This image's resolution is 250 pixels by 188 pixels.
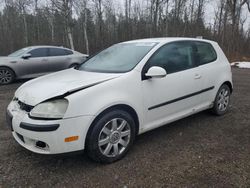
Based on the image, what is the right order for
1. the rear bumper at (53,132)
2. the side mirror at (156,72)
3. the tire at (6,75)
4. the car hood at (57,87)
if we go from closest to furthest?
1. the rear bumper at (53,132)
2. the car hood at (57,87)
3. the side mirror at (156,72)
4. the tire at (6,75)

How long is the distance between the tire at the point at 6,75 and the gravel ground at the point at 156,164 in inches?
186

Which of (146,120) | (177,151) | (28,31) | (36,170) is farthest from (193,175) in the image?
(28,31)

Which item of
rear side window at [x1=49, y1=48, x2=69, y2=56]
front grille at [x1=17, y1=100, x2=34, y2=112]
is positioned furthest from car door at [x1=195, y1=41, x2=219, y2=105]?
rear side window at [x1=49, y1=48, x2=69, y2=56]

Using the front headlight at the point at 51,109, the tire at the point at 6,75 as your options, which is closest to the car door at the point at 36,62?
the tire at the point at 6,75

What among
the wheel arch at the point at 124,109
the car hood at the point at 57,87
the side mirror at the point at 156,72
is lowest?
the wheel arch at the point at 124,109

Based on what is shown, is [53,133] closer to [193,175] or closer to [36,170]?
[36,170]

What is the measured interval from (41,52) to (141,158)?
23.0 feet

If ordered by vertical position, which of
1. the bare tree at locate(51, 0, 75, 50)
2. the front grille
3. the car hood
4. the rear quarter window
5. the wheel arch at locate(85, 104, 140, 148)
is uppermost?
the bare tree at locate(51, 0, 75, 50)

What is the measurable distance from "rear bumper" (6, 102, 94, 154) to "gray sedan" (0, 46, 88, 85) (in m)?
6.07

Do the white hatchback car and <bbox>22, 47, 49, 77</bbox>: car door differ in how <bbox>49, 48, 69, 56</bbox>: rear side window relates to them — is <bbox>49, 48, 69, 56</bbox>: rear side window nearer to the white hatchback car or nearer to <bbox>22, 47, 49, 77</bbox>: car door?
<bbox>22, 47, 49, 77</bbox>: car door

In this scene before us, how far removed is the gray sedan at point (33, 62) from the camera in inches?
309

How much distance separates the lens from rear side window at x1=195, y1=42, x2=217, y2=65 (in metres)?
3.87

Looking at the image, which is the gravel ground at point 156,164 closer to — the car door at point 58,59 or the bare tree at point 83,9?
the car door at point 58,59

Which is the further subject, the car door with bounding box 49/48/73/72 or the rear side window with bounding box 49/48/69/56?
the rear side window with bounding box 49/48/69/56
